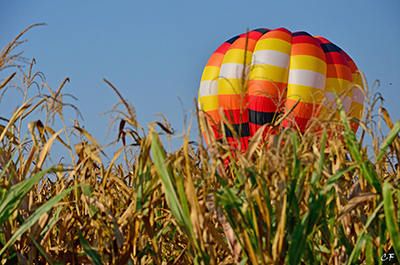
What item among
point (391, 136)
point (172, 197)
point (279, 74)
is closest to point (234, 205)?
point (172, 197)

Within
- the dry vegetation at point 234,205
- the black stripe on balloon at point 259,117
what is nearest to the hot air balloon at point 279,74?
the black stripe on balloon at point 259,117

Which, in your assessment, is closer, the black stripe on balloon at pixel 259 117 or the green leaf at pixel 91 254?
the green leaf at pixel 91 254

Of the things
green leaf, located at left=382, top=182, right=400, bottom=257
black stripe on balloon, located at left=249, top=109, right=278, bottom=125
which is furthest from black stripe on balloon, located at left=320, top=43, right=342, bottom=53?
green leaf, located at left=382, top=182, right=400, bottom=257

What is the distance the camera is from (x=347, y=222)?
195cm

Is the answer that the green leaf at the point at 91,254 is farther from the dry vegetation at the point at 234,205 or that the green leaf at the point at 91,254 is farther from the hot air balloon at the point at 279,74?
the hot air balloon at the point at 279,74

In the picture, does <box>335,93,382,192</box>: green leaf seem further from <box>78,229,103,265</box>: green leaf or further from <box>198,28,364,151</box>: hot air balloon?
<box>198,28,364,151</box>: hot air balloon

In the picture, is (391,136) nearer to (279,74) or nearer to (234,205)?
(234,205)

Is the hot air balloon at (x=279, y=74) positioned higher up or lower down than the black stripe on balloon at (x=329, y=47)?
lower down

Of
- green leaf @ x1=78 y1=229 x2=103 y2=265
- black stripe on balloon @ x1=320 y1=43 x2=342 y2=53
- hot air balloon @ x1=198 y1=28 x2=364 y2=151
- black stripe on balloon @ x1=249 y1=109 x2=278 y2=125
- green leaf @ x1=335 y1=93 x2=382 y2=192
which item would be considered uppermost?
black stripe on balloon @ x1=320 y1=43 x2=342 y2=53

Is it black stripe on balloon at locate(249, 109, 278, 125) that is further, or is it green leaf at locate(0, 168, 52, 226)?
black stripe on balloon at locate(249, 109, 278, 125)

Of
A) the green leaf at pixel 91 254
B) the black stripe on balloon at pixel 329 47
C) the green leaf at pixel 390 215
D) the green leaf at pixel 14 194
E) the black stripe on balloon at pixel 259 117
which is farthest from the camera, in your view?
the black stripe on balloon at pixel 329 47

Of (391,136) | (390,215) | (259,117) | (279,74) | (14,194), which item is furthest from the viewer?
(279,74)

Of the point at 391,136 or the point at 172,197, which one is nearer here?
the point at 172,197

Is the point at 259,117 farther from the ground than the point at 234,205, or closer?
farther from the ground
